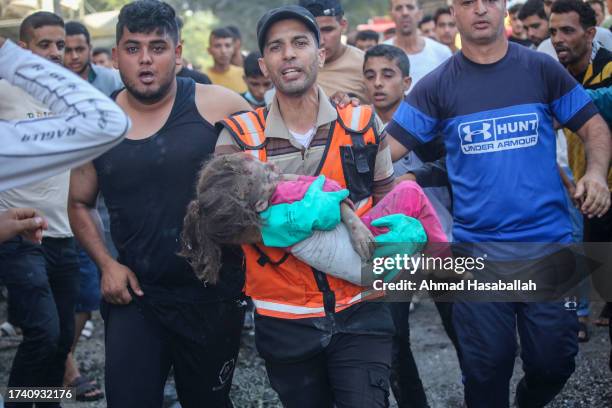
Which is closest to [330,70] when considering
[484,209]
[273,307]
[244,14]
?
[484,209]

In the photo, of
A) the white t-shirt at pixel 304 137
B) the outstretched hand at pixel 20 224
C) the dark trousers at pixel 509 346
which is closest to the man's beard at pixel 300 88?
the white t-shirt at pixel 304 137

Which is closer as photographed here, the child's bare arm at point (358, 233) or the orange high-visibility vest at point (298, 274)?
the child's bare arm at point (358, 233)

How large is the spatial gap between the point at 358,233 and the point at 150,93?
1476mm

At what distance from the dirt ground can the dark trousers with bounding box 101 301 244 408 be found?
55.0 inches

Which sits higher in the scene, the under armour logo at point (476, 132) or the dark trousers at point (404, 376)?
the under armour logo at point (476, 132)

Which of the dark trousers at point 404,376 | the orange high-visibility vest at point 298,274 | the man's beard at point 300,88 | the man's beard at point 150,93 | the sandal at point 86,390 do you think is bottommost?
the sandal at point 86,390

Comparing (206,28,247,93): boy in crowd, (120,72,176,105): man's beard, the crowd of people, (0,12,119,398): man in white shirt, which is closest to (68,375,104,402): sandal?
(0,12,119,398): man in white shirt

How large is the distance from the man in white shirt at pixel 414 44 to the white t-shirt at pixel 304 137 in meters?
4.08

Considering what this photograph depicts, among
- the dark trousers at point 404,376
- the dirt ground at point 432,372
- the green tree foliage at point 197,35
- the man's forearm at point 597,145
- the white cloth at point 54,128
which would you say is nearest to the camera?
the white cloth at point 54,128

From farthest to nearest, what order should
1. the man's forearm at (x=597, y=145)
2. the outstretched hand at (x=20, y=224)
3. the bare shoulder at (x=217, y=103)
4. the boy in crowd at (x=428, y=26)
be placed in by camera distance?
the boy in crowd at (x=428, y=26) < the bare shoulder at (x=217, y=103) < the man's forearm at (x=597, y=145) < the outstretched hand at (x=20, y=224)

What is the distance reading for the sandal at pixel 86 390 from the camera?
6.26 m

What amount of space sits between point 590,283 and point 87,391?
11.8ft

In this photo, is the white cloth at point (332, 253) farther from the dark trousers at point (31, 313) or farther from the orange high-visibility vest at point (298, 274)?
the dark trousers at point (31, 313)

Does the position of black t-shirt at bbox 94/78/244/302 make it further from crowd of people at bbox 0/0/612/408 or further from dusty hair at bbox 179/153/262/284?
dusty hair at bbox 179/153/262/284
